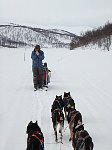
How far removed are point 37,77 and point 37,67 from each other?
417 millimetres

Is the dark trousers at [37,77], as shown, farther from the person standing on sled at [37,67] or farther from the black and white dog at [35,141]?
the black and white dog at [35,141]

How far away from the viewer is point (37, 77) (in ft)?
41.2

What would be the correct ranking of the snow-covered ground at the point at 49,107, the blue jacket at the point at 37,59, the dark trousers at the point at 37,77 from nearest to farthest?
the snow-covered ground at the point at 49,107, the blue jacket at the point at 37,59, the dark trousers at the point at 37,77

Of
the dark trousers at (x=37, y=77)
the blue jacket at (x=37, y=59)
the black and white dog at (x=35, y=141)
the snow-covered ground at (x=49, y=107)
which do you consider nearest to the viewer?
the black and white dog at (x=35, y=141)

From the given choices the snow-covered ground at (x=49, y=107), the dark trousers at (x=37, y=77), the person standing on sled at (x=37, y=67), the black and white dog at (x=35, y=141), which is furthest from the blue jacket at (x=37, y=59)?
the black and white dog at (x=35, y=141)

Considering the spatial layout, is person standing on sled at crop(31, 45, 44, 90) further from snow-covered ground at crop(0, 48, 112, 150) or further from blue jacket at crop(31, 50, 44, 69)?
snow-covered ground at crop(0, 48, 112, 150)

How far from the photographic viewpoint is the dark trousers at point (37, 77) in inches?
492

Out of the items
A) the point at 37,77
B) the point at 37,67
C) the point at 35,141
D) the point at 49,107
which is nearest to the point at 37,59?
the point at 37,67

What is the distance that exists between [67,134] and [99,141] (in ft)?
2.30

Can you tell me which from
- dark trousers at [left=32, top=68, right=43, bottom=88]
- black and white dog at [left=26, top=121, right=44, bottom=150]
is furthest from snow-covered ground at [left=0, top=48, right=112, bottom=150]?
black and white dog at [left=26, top=121, right=44, bottom=150]

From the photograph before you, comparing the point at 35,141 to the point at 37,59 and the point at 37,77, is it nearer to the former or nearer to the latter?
the point at 37,59

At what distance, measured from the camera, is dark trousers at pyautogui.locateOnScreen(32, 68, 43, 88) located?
1248 centimetres

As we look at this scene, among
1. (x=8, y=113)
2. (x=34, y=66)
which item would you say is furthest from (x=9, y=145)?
(x=34, y=66)

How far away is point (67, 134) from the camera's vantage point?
6613 millimetres
